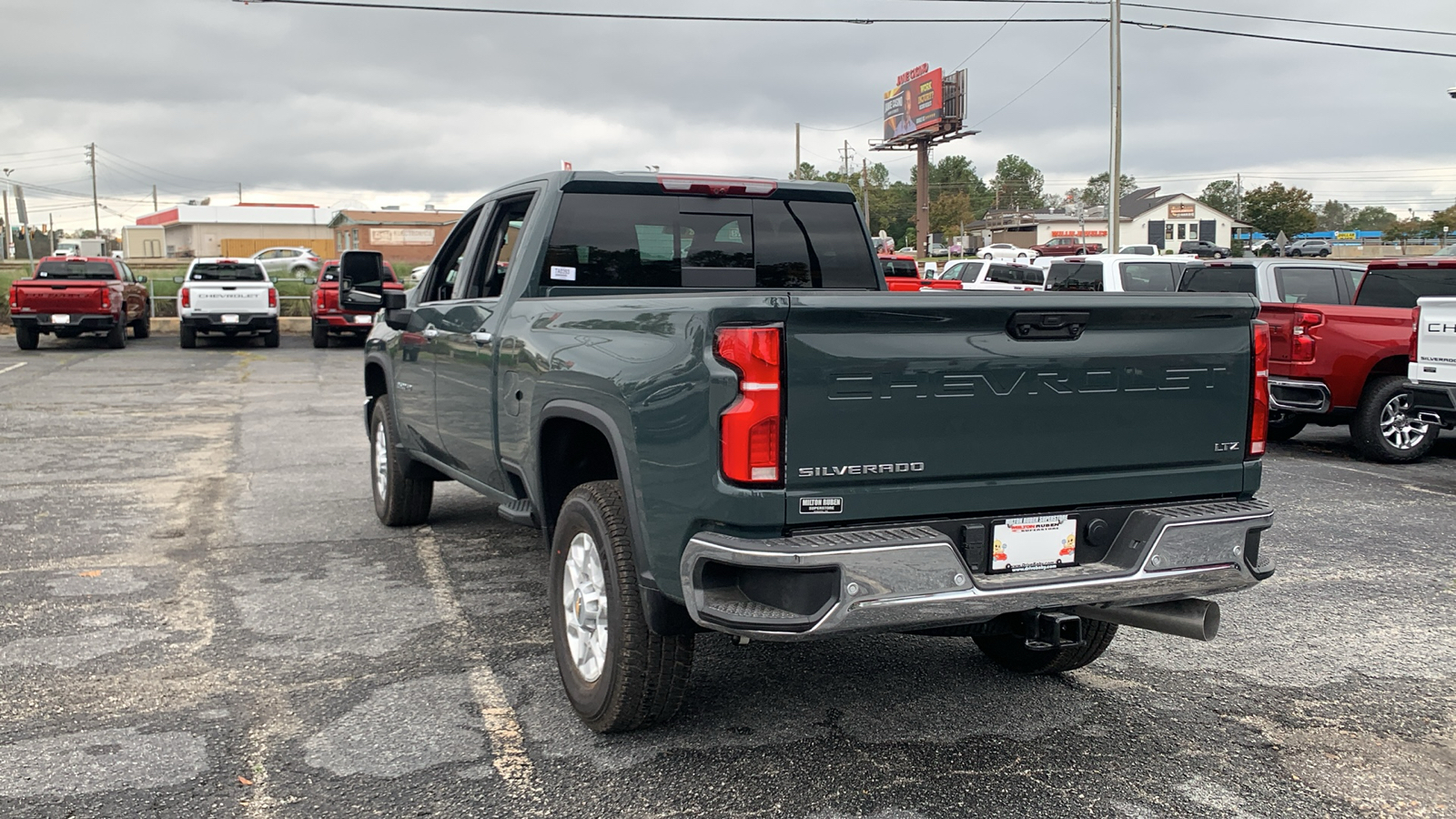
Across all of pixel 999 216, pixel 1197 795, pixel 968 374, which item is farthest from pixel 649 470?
pixel 999 216

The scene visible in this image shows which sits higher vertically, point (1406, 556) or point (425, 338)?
point (425, 338)

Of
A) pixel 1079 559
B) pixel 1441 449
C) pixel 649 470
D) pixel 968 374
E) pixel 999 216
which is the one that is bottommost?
pixel 1441 449

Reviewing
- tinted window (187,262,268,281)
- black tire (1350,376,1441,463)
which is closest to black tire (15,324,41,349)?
tinted window (187,262,268,281)

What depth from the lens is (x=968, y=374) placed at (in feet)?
11.2

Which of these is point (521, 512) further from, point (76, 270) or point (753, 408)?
point (76, 270)

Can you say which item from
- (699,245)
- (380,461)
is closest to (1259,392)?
(699,245)

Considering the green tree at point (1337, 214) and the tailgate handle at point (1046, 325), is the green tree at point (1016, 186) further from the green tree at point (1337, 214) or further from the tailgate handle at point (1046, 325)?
the tailgate handle at point (1046, 325)

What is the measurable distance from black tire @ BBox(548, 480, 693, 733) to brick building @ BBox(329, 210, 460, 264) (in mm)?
76531

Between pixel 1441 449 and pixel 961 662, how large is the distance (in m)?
8.97

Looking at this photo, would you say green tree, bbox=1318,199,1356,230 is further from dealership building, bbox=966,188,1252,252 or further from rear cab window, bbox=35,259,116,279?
rear cab window, bbox=35,259,116,279

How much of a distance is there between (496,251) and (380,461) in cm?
215

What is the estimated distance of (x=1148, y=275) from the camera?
1672 centimetres

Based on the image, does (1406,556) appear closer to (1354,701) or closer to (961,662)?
(1354,701)

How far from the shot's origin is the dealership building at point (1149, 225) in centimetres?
9619
